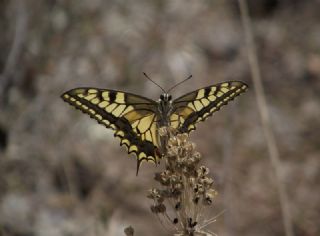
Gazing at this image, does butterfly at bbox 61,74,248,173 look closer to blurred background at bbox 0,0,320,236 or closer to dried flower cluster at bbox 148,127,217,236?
dried flower cluster at bbox 148,127,217,236

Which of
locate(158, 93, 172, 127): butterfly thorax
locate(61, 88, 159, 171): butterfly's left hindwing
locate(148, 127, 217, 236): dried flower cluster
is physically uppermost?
locate(158, 93, 172, 127): butterfly thorax

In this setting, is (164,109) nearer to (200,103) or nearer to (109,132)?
(200,103)

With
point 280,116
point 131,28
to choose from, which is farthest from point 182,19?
point 280,116

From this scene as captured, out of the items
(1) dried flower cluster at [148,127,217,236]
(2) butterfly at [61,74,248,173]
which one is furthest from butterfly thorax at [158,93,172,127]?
(1) dried flower cluster at [148,127,217,236]

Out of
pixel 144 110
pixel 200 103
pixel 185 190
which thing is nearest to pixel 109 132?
pixel 144 110

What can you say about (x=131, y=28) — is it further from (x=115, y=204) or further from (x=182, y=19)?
(x=115, y=204)

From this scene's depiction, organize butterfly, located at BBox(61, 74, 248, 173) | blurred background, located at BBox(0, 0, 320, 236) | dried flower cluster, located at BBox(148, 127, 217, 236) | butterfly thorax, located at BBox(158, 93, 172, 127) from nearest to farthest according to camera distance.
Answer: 1. dried flower cluster, located at BBox(148, 127, 217, 236)
2. butterfly, located at BBox(61, 74, 248, 173)
3. butterfly thorax, located at BBox(158, 93, 172, 127)
4. blurred background, located at BBox(0, 0, 320, 236)

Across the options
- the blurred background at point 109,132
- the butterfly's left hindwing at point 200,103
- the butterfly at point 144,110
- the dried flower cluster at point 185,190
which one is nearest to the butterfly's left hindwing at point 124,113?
the butterfly at point 144,110
